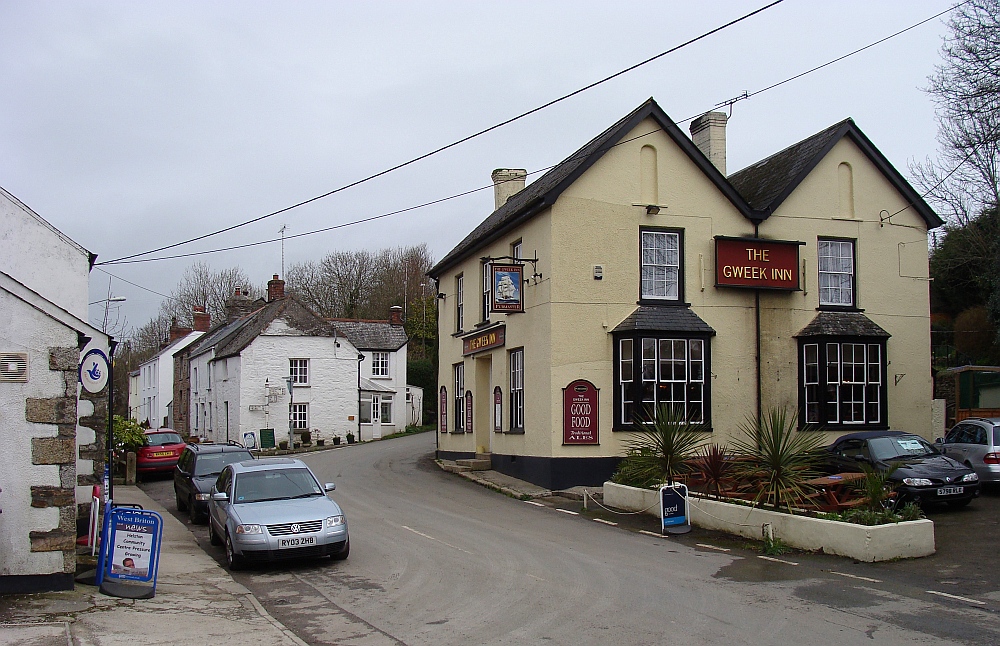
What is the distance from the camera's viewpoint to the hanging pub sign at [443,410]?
3101 centimetres

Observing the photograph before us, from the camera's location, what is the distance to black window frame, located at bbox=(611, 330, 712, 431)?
2177 centimetres

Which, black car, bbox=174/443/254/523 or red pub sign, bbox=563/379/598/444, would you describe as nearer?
black car, bbox=174/443/254/523

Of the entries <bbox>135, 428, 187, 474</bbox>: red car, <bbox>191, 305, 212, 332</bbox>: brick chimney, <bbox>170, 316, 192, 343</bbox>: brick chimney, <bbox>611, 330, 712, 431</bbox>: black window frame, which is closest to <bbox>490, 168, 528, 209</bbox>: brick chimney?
<bbox>611, 330, 712, 431</bbox>: black window frame

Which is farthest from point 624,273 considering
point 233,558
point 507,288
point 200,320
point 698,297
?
point 200,320

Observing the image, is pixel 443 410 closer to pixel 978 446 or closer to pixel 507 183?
pixel 507 183

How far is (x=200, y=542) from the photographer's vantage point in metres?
16.0

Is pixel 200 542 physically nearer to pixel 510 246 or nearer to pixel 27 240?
pixel 27 240

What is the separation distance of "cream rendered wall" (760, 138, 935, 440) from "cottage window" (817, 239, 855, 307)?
201 millimetres

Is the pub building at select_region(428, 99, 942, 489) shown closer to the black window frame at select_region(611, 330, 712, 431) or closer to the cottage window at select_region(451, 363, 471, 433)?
the black window frame at select_region(611, 330, 712, 431)

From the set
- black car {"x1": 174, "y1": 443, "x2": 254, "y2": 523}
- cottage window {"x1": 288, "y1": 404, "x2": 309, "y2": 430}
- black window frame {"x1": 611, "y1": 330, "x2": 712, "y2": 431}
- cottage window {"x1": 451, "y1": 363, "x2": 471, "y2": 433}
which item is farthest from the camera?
cottage window {"x1": 288, "y1": 404, "x2": 309, "y2": 430}

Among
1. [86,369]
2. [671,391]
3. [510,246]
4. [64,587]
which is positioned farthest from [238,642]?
[510,246]

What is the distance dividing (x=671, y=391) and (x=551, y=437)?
323 centimetres

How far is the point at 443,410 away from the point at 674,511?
643 inches

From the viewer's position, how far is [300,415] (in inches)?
1766
